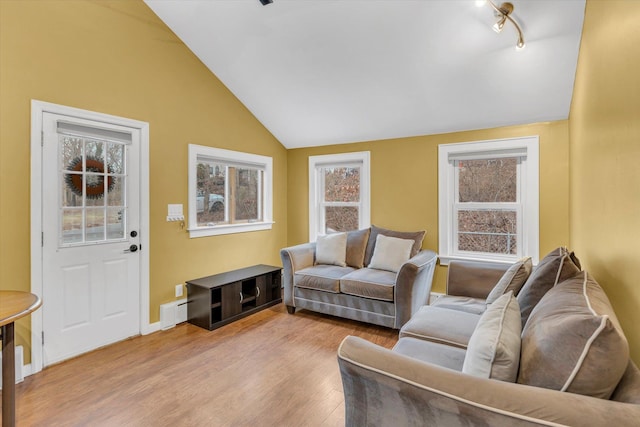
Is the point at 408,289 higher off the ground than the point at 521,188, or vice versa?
the point at 521,188

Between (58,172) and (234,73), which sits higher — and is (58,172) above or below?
below

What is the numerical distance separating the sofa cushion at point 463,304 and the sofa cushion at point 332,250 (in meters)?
1.44

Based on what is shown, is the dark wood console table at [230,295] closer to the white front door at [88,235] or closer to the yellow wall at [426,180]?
the white front door at [88,235]

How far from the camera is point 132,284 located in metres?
3.10

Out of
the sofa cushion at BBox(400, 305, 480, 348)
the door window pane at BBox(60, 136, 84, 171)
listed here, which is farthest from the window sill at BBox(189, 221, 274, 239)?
the sofa cushion at BBox(400, 305, 480, 348)

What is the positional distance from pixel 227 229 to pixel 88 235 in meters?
1.50

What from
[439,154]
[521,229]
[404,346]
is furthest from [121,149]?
[521,229]

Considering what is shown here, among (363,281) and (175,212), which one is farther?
(175,212)

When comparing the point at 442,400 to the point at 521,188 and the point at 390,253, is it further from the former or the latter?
the point at 521,188

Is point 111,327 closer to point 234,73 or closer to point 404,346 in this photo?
point 404,346

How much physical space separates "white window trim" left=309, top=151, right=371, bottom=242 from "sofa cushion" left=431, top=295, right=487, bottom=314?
5.74ft

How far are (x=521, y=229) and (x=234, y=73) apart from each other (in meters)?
3.62

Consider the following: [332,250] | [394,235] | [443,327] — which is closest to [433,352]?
[443,327]

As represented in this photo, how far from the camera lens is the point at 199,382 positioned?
232cm
